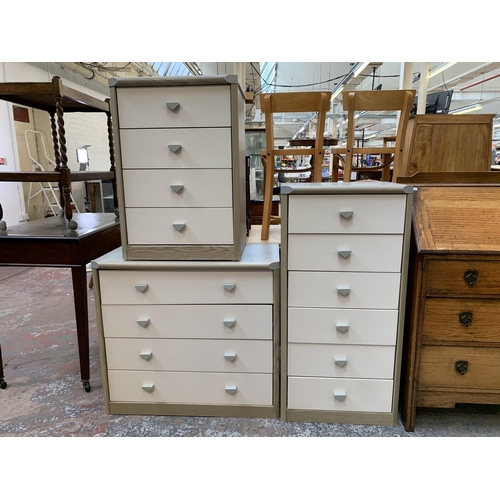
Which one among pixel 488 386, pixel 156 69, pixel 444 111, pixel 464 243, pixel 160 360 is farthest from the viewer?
pixel 156 69

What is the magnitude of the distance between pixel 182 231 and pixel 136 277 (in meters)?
0.31

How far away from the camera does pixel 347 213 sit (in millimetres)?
1489

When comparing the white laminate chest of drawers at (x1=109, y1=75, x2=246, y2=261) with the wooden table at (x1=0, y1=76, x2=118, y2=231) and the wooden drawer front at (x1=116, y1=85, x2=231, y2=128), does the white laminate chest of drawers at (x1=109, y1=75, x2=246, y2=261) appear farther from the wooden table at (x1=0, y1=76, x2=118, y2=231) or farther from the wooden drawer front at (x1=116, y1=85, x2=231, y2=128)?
the wooden table at (x1=0, y1=76, x2=118, y2=231)

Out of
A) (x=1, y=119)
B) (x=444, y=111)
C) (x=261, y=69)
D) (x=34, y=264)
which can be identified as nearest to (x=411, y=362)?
(x=34, y=264)

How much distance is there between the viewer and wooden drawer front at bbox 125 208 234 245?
162cm

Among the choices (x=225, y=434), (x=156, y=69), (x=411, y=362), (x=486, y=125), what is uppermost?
(x=156, y=69)

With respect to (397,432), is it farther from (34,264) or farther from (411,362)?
(34,264)

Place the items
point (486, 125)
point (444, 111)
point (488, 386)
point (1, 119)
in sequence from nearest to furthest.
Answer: point (488, 386), point (486, 125), point (444, 111), point (1, 119)

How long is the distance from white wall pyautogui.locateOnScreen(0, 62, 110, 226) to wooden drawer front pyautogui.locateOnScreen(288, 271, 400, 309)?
502 cm

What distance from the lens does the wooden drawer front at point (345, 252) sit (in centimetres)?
152

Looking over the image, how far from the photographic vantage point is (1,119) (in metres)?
4.96

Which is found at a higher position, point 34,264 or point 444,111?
point 444,111

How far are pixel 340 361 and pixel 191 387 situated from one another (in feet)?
2.41

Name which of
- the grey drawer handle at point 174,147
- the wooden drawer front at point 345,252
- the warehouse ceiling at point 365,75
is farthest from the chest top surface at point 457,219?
the warehouse ceiling at point 365,75
